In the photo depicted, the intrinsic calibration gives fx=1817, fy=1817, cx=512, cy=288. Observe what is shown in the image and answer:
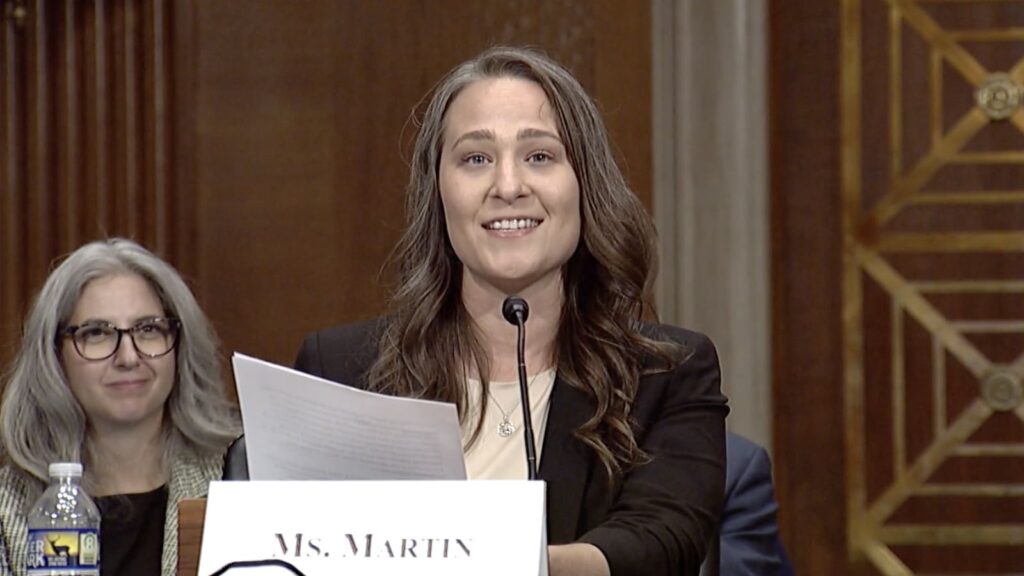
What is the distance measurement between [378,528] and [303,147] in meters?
2.93

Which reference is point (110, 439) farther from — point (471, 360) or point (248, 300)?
point (471, 360)

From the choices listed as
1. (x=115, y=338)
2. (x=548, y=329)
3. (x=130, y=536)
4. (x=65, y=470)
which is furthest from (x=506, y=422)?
(x=115, y=338)

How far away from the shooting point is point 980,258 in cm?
443

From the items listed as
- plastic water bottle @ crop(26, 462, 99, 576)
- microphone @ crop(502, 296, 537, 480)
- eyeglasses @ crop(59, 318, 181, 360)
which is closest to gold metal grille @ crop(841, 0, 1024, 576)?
eyeglasses @ crop(59, 318, 181, 360)

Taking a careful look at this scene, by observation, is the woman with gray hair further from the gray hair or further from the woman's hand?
the woman's hand

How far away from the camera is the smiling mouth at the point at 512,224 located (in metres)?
2.46

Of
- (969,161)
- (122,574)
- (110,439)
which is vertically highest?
(969,161)

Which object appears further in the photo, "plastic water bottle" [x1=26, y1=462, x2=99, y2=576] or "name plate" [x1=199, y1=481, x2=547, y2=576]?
"plastic water bottle" [x1=26, y1=462, x2=99, y2=576]

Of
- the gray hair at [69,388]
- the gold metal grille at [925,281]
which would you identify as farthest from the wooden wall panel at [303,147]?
the gold metal grille at [925,281]

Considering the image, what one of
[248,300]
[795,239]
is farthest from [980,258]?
[248,300]

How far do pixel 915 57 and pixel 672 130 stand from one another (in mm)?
624

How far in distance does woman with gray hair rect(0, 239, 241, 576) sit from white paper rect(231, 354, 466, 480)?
175 cm

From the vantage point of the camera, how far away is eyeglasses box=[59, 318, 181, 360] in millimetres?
3834

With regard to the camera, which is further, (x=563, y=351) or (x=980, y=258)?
(x=980, y=258)
